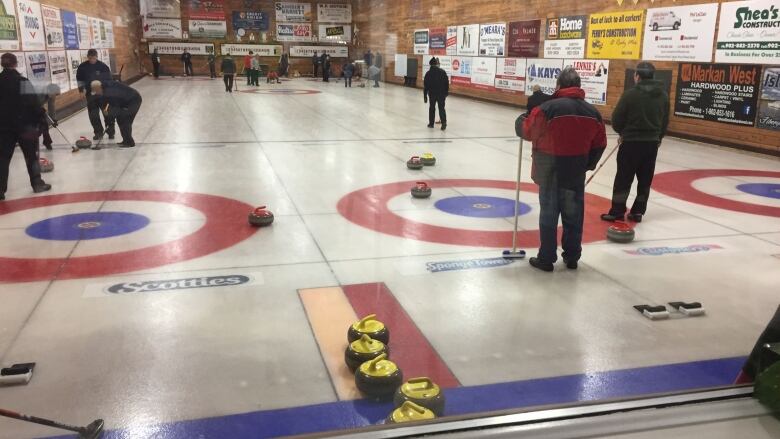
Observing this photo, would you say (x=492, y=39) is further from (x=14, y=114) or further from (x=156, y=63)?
(x=156, y=63)

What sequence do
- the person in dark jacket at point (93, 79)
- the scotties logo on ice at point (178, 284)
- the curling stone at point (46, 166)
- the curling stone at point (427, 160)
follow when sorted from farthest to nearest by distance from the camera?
the person in dark jacket at point (93, 79), the curling stone at point (427, 160), the curling stone at point (46, 166), the scotties logo on ice at point (178, 284)

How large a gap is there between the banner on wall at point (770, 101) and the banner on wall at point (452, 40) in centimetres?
1402

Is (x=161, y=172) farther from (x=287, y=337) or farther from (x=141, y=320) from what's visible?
(x=287, y=337)

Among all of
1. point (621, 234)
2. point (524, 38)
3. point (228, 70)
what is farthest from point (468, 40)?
point (621, 234)

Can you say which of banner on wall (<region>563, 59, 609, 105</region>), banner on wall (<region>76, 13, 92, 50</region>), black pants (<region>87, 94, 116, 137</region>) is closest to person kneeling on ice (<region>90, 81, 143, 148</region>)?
black pants (<region>87, 94, 116, 137</region>)

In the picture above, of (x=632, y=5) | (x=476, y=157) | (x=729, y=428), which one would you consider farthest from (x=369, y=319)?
(x=632, y=5)

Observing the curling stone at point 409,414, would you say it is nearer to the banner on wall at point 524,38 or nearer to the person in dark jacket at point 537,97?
the person in dark jacket at point 537,97

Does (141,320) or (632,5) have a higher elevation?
(632,5)

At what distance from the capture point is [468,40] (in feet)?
76.7

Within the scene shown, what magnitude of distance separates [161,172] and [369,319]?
6.47m

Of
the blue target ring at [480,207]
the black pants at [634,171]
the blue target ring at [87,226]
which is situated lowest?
the blue target ring at [480,207]

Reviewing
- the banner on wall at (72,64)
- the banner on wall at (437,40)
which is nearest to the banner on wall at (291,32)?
the banner on wall at (437,40)

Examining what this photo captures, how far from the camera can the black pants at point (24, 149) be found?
7.51m

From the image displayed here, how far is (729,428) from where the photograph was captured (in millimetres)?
2889
